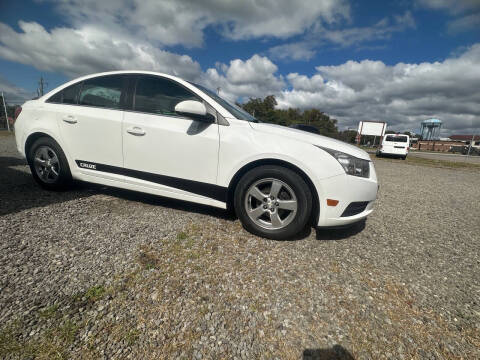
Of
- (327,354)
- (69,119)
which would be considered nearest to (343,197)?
(327,354)

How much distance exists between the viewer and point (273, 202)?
2264 millimetres

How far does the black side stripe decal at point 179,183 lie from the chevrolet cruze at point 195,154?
1 centimetres

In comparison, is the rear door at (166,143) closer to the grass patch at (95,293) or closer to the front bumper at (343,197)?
the front bumper at (343,197)

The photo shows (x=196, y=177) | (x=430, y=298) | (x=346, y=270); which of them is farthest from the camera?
(x=196, y=177)

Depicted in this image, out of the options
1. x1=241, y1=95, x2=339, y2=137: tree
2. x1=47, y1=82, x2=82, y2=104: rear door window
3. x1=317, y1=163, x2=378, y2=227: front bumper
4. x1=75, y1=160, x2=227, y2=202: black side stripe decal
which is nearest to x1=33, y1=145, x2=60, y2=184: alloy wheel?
x1=47, y1=82, x2=82, y2=104: rear door window

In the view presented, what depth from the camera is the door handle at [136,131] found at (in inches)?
99.7

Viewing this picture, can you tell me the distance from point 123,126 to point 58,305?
6.15 ft

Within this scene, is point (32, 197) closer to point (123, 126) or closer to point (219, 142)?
point (123, 126)

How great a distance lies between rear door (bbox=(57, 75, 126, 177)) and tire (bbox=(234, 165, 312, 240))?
158 centimetres

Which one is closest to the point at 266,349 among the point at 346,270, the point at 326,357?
the point at 326,357

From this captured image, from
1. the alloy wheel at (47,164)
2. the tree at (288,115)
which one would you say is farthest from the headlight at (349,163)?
the tree at (288,115)

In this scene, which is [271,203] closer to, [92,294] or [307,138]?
[307,138]

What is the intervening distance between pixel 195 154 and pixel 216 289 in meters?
1.35

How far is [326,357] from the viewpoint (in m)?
1.18
